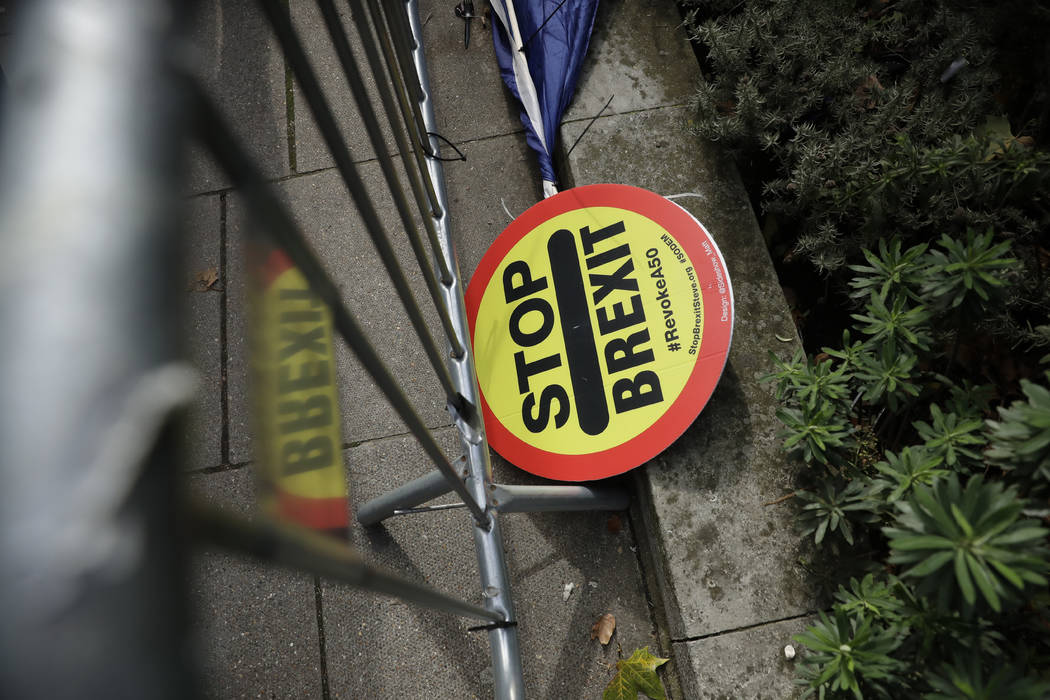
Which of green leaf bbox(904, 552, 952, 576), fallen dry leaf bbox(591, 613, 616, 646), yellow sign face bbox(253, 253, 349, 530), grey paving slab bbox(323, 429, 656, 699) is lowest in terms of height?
fallen dry leaf bbox(591, 613, 616, 646)

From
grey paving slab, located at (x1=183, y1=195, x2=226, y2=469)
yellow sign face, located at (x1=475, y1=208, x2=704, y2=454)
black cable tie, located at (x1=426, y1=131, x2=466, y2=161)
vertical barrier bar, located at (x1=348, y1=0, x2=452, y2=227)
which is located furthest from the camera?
grey paving slab, located at (x1=183, y1=195, x2=226, y2=469)

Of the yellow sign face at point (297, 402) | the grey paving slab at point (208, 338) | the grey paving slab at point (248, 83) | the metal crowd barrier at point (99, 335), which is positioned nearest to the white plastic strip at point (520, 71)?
the grey paving slab at point (248, 83)


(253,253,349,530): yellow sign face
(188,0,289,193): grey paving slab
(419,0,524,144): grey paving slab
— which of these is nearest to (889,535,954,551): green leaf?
(253,253,349,530): yellow sign face

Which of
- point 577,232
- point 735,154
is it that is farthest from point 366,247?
point 735,154

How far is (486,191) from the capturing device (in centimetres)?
348

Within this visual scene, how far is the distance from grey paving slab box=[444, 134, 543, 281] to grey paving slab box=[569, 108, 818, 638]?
0.74 meters

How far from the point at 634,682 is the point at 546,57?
9.06 feet

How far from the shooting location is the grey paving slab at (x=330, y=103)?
3570 mm

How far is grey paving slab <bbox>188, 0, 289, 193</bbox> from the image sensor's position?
11.7 feet

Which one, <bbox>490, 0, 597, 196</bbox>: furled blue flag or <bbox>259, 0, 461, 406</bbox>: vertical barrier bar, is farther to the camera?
<bbox>490, 0, 597, 196</bbox>: furled blue flag

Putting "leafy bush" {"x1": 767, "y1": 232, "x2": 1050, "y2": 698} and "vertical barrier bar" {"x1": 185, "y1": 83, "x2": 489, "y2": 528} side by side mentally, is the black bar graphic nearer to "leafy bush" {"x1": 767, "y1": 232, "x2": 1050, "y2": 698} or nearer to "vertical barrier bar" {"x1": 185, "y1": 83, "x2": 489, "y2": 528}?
"leafy bush" {"x1": 767, "y1": 232, "x2": 1050, "y2": 698}

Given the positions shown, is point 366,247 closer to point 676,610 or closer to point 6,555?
point 676,610

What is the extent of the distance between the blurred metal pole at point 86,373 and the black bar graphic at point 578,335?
2.24m

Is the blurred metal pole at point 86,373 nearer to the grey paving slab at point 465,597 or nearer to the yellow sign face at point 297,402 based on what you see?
the yellow sign face at point 297,402
